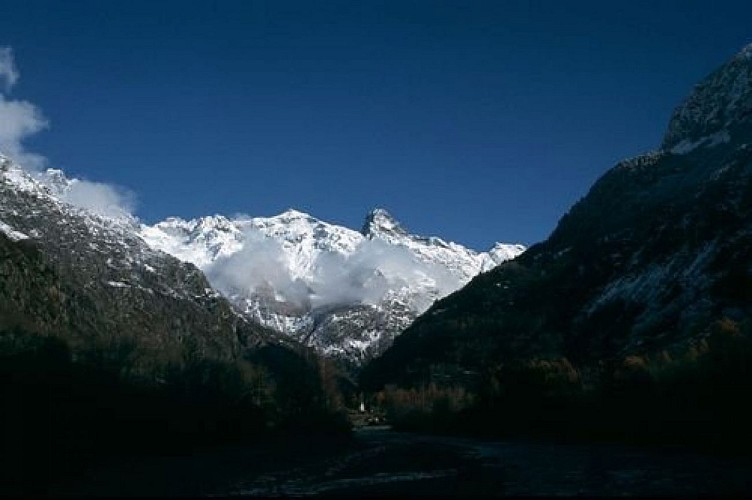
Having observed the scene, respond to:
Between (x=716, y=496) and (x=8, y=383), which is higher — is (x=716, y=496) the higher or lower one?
the lower one

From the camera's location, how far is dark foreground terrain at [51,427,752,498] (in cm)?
9619

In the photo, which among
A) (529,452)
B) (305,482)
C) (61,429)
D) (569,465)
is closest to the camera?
(305,482)

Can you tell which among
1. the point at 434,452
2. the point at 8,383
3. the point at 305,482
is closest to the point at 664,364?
the point at 434,452

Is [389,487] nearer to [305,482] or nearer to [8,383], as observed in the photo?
[305,482]

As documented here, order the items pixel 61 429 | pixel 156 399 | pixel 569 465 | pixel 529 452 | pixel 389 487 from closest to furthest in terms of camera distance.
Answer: pixel 389 487 → pixel 569 465 → pixel 61 429 → pixel 529 452 → pixel 156 399

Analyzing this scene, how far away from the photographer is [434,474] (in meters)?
125

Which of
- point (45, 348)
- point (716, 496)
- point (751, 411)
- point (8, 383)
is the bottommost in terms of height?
point (716, 496)

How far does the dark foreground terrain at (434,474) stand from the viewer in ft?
316

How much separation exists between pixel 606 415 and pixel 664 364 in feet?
58.2

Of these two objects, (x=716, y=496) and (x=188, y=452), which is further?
(x=188, y=452)

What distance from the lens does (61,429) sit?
469 feet

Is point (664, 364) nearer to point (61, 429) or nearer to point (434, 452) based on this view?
point (434, 452)

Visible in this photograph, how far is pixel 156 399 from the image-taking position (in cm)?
19625

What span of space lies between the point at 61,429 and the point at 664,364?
12932cm
